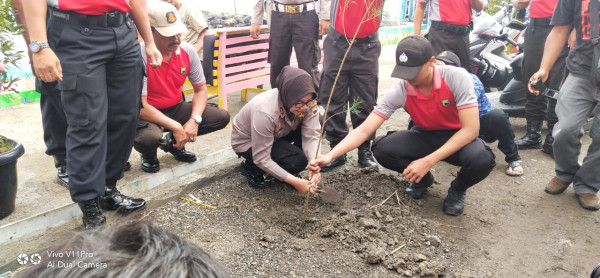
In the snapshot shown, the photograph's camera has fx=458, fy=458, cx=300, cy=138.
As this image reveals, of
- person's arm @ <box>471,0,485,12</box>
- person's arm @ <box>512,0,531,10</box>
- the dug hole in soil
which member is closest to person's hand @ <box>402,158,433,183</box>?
the dug hole in soil

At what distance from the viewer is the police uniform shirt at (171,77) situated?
3303 mm

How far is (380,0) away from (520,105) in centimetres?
231

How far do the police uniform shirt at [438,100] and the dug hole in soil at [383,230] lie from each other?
57 cm

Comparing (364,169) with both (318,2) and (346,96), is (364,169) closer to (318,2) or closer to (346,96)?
(346,96)

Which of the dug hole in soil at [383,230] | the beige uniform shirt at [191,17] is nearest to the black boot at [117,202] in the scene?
the dug hole in soil at [383,230]

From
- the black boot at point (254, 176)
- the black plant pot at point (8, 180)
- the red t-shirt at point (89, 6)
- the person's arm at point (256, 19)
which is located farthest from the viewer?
the person's arm at point (256, 19)

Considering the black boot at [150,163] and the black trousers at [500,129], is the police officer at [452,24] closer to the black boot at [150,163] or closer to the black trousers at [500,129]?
the black trousers at [500,129]

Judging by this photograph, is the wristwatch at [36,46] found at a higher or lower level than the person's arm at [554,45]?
higher

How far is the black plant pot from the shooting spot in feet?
8.26

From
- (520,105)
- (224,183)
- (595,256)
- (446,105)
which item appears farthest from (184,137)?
(520,105)

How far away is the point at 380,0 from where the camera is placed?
11.5ft

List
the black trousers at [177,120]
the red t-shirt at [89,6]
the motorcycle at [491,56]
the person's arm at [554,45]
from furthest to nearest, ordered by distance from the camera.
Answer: the motorcycle at [491,56] < the person's arm at [554,45] < the black trousers at [177,120] < the red t-shirt at [89,6]

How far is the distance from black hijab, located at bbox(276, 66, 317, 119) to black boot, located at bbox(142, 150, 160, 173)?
45.2 inches

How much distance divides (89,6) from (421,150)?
7.28 feet
